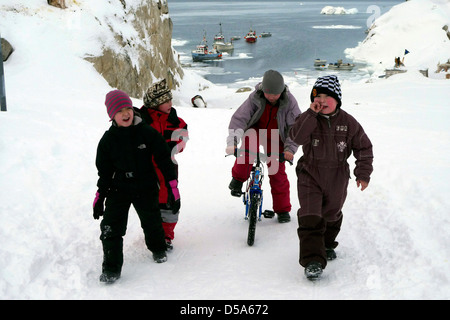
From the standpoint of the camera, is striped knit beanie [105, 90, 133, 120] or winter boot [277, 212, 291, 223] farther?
winter boot [277, 212, 291, 223]

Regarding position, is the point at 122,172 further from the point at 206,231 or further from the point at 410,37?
the point at 410,37

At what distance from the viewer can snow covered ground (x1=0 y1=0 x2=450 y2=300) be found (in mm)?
3826

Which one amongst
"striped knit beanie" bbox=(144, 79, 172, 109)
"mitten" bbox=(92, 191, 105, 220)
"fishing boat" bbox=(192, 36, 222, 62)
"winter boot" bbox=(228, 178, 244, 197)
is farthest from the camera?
"fishing boat" bbox=(192, 36, 222, 62)

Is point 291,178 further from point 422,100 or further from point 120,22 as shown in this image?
point 120,22

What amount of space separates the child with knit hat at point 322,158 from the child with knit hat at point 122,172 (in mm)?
1271

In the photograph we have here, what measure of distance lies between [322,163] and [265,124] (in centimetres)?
127

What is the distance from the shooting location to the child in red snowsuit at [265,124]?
470 cm

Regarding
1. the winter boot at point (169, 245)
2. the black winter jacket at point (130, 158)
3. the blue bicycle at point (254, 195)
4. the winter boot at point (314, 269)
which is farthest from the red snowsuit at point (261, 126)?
the winter boot at point (314, 269)

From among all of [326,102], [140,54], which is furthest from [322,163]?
[140,54]

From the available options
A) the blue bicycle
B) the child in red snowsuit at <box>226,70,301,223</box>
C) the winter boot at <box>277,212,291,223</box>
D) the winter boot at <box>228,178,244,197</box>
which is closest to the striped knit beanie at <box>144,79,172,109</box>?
the child in red snowsuit at <box>226,70,301,223</box>

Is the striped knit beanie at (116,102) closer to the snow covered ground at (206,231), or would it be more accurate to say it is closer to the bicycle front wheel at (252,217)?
the snow covered ground at (206,231)

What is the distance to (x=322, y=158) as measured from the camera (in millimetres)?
3932

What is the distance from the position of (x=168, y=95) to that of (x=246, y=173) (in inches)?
58.8

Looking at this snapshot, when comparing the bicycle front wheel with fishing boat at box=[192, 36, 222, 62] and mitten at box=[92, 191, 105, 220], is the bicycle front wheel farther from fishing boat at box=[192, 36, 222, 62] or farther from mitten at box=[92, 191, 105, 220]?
fishing boat at box=[192, 36, 222, 62]
